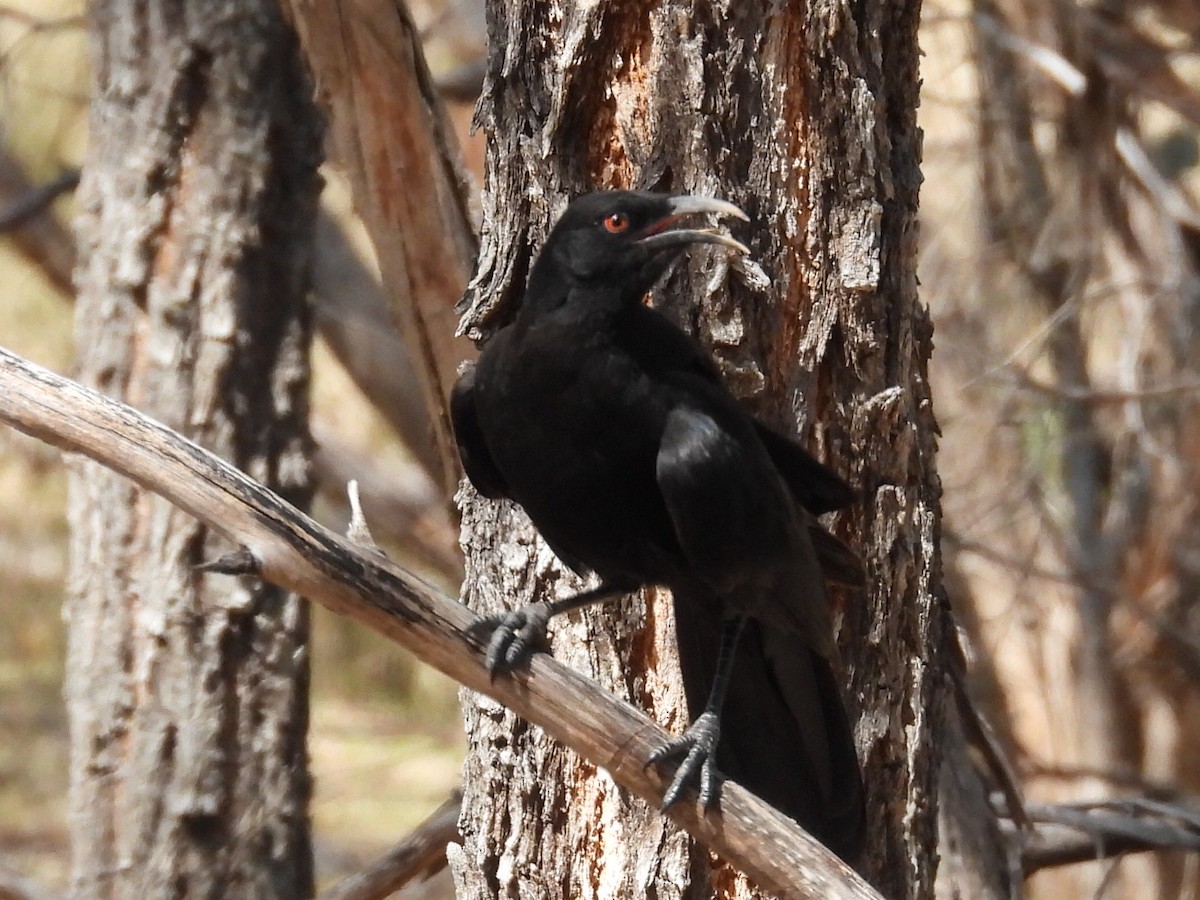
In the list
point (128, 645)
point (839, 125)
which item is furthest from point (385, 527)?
point (839, 125)

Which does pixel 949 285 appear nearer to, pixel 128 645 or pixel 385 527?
pixel 385 527

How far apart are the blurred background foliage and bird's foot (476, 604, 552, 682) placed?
2.65 m

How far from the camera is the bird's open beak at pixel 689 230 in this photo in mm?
2652

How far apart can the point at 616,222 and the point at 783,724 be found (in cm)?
106

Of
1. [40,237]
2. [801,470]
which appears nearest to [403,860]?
[801,470]

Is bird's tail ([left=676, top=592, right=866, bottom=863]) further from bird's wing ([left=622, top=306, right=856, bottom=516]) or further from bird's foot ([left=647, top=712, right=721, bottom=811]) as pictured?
bird's wing ([left=622, top=306, right=856, bottom=516])

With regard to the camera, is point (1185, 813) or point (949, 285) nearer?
point (1185, 813)

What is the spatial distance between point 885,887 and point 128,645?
2.46 m

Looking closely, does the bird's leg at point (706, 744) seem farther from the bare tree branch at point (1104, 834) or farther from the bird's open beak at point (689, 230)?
the bare tree branch at point (1104, 834)

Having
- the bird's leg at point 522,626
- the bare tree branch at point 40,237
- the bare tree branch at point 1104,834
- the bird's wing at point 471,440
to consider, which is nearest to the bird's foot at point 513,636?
the bird's leg at point 522,626

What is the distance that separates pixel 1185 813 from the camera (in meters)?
4.28

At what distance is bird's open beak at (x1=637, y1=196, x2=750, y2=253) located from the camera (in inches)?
104

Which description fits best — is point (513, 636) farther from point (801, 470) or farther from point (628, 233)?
point (628, 233)

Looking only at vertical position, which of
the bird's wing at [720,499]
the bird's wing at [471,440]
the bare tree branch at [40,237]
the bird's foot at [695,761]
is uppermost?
the bare tree branch at [40,237]
